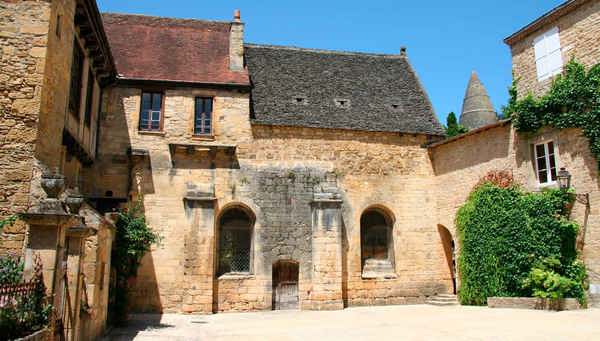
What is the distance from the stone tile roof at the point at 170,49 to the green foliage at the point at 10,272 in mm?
9554

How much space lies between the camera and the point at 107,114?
51.2 ft

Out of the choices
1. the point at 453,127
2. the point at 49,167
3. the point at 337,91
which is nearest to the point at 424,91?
the point at 337,91

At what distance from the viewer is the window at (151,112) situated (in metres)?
16.0

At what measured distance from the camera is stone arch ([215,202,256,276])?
1580 cm

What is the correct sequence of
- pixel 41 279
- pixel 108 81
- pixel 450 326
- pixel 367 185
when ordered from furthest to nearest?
pixel 367 185, pixel 108 81, pixel 450 326, pixel 41 279

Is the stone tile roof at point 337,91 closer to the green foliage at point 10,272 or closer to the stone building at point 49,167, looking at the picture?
the stone building at point 49,167

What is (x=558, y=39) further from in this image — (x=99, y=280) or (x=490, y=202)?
(x=99, y=280)

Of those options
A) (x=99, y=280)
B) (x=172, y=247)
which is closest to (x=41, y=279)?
(x=99, y=280)

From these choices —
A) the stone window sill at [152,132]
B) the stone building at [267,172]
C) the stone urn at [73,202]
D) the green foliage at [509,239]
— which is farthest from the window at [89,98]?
the green foliage at [509,239]

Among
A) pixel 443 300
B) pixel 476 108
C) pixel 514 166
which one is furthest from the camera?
pixel 476 108

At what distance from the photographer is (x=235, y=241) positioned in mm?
16031

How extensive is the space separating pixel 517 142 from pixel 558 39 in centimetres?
304

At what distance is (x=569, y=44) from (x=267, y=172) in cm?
963

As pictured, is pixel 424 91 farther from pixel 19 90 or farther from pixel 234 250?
pixel 19 90
